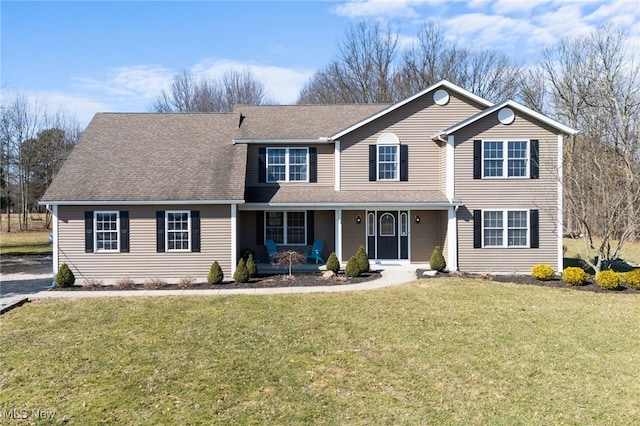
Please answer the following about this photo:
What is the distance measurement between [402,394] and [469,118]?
41.4ft

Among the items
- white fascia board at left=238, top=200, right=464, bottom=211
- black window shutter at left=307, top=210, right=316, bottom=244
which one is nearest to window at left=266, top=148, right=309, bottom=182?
black window shutter at left=307, top=210, right=316, bottom=244

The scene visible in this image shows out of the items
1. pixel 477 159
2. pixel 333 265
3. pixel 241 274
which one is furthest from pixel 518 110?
pixel 241 274

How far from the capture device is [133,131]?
19688 mm

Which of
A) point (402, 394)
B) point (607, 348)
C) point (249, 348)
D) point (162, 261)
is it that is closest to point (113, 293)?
point (162, 261)

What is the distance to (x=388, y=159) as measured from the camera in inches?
730

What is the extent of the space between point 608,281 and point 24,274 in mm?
21495

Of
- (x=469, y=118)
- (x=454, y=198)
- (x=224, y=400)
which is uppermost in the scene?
(x=469, y=118)

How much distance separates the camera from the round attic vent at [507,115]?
17.0 m

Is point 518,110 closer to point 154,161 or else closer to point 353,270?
point 353,270

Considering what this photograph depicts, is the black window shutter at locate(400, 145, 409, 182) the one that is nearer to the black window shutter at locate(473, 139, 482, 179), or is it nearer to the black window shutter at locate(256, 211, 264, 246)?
the black window shutter at locate(473, 139, 482, 179)

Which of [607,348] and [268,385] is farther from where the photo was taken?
[607,348]

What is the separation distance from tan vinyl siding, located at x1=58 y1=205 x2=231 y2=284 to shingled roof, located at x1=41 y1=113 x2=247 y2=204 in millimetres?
568

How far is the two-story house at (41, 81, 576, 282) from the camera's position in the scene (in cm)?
1633

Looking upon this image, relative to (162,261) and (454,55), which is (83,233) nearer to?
(162,261)
